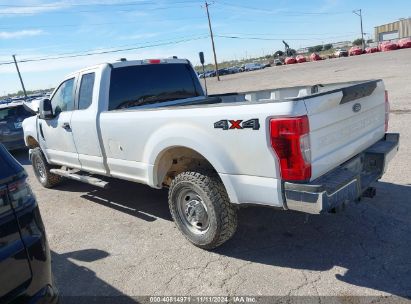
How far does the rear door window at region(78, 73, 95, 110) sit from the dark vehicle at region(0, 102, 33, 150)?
23.4 ft

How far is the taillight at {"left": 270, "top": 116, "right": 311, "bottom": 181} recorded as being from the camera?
3.00 metres

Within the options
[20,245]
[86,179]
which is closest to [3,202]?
[20,245]

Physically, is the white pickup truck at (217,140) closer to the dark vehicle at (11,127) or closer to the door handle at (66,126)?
the door handle at (66,126)

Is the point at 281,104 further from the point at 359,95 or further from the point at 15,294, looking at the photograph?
the point at 15,294

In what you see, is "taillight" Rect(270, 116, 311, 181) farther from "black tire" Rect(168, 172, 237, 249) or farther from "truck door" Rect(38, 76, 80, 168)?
"truck door" Rect(38, 76, 80, 168)

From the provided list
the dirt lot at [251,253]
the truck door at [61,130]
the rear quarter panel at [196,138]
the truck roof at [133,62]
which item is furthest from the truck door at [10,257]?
the truck door at [61,130]

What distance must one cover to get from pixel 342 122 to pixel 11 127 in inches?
420

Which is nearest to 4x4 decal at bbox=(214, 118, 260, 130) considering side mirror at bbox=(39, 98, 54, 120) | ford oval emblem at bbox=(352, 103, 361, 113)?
ford oval emblem at bbox=(352, 103, 361, 113)

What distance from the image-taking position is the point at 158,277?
3.72 metres

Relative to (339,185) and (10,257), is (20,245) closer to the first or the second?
(10,257)

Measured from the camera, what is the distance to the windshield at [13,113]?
11.7 m

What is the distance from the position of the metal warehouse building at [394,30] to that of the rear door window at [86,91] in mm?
104879

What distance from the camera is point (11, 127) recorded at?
37.9ft

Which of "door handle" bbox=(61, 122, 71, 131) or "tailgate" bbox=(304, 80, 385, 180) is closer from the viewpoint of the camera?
"tailgate" bbox=(304, 80, 385, 180)
